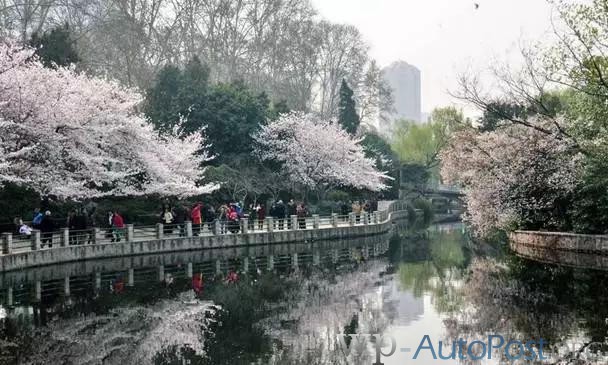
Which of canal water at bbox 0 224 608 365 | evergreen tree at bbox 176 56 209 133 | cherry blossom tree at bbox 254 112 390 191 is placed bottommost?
canal water at bbox 0 224 608 365

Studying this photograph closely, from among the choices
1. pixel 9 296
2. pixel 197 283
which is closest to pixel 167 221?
pixel 197 283

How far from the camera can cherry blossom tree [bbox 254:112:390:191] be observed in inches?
1849

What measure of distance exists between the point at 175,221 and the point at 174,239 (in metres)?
1.79

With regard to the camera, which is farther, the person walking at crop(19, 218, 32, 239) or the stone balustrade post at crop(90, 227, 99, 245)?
the stone balustrade post at crop(90, 227, 99, 245)

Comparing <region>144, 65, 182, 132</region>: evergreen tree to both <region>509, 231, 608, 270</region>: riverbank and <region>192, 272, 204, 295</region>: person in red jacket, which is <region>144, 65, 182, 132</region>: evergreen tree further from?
<region>509, 231, 608, 270</region>: riverbank

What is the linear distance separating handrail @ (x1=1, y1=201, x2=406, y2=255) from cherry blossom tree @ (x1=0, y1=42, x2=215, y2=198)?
6.53 feet

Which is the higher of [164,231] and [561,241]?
[164,231]

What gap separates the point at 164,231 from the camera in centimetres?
3238

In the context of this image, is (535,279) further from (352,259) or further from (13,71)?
(13,71)

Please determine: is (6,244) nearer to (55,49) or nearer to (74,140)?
(74,140)

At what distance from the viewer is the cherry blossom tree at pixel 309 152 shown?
1849 inches

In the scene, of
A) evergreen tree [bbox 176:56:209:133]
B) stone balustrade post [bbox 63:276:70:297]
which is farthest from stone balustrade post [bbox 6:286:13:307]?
evergreen tree [bbox 176:56:209:133]

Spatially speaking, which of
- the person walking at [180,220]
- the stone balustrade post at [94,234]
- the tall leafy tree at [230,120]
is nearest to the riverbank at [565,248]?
the person walking at [180,220]

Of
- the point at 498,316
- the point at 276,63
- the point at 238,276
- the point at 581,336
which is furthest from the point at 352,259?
the point at 276,63
